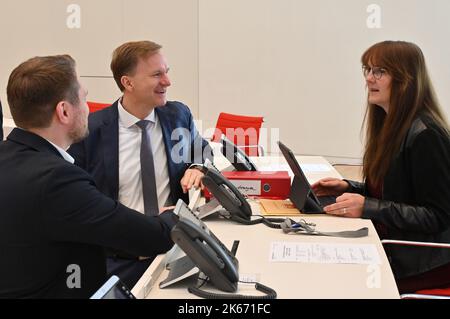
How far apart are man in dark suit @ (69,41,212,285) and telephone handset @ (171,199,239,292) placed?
3.29 feet

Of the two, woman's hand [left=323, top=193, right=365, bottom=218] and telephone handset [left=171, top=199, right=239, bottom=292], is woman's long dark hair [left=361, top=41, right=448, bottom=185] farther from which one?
telephone handset [left=171, top=199, right=239, bottom=292]

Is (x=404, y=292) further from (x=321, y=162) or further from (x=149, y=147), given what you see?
(x=321, y=162)

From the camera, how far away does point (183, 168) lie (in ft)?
9.58

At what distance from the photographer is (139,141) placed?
279 cm

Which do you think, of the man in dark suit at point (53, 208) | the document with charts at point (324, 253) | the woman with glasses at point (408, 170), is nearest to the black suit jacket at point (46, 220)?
the man in dark suit at point (53, 208)

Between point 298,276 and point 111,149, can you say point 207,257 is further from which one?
point 111,149

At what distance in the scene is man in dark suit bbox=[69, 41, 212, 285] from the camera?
271cm

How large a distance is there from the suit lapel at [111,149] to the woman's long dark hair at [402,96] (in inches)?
47.1

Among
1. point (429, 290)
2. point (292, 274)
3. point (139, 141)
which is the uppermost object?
point (139, 141)

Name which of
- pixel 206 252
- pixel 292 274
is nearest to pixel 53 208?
pixel 206 252

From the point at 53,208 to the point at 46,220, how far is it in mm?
41

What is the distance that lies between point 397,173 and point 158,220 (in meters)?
1.14

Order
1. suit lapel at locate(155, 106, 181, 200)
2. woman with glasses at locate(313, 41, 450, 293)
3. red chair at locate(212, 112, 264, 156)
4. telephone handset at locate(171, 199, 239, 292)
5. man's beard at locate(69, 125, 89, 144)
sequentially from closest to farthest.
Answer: telephone handset at locate(171, 199, 239, 292) < man's beard at locate(69, 125, 89, 144) < woman with glasses at locate(313, 41, 450, 293) < suit lapel at locate(155, 106, 181, 200) < red chair at locate(212, 112, 264, 156)
